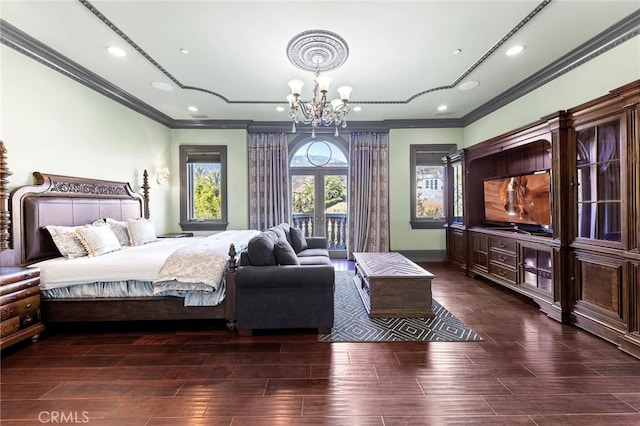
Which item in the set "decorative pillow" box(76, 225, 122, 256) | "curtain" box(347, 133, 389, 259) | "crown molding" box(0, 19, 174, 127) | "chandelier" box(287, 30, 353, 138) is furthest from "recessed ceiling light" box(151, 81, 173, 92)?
"curtain" box(347, 133, 389, 259)

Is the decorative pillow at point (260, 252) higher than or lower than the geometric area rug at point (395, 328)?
higher

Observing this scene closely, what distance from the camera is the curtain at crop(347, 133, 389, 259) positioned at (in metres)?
6.10

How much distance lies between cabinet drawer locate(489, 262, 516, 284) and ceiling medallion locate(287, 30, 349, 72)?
3611 mm

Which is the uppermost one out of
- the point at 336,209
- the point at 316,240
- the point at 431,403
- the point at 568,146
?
the point at 568,146

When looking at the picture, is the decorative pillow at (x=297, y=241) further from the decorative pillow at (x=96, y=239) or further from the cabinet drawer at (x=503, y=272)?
the cabinet drawer at (x=503, y=272)

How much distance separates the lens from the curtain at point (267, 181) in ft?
19.9

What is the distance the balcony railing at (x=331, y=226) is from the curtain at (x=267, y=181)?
47cm

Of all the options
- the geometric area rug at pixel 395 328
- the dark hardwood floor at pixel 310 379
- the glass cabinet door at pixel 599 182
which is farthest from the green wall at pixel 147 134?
the geometric area rug at pixel 395 328

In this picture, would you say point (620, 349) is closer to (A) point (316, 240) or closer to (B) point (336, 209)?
(A) point (316, 240)

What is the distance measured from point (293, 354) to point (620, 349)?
2.86 meters

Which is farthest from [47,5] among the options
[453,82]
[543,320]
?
[543,320]

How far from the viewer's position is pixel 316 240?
5.16 metres

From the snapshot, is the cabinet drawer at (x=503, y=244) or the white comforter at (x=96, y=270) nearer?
the white comforter at (x=96, y=270)

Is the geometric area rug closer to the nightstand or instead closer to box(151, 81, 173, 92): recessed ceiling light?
the nightstand
